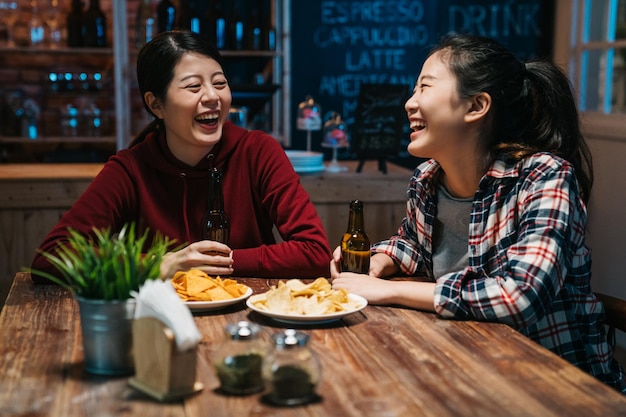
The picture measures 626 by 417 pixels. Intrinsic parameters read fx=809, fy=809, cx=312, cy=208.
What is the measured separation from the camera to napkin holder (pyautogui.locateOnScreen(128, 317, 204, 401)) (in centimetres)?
122

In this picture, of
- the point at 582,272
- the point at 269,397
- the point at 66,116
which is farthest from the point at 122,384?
the point at 66,116

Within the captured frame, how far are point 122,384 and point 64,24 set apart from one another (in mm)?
4594

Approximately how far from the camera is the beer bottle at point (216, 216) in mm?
1995

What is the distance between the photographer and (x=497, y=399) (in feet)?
4.07

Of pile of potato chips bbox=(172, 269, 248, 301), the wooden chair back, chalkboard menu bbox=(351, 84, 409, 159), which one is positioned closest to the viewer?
pile of potato chips bbox=(172, 269, 248, 301)

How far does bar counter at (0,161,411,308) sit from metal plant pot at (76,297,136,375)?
90.0 inches

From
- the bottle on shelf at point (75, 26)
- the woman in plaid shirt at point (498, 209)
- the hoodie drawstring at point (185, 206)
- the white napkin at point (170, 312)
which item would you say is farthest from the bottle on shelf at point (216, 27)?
the white napkin at point (170, 312)

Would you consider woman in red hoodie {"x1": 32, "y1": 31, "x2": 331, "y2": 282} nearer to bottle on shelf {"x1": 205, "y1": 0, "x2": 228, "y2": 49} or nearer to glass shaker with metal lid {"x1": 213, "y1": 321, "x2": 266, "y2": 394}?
glass shaker with metal lid {"x1": 213, "y1": 321, "x2": 266, "y2": 394}

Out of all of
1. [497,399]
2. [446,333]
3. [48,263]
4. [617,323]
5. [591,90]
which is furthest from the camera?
[591,90]

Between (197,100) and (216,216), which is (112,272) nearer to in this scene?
(216,216)

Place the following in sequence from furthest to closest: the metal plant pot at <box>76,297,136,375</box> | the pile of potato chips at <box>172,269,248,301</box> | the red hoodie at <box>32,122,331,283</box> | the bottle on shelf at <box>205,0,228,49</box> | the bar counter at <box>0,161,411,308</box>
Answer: the bottle on shelf at <box>205,0,228,49</box> → the bar counter at <box>0,161,411,308</box> → the red hoodie at <box>32,122,331,283</box> → the pile of potato chips at <box>172,269,248,301</box> → the metal plant pot at <box>76,297,136,375</box>

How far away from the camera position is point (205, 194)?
2367mm

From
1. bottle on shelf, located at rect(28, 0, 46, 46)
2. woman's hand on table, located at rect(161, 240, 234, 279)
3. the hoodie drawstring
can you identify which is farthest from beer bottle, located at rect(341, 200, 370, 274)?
bottle on shelf, located at rect(28, 0, 46, 46)

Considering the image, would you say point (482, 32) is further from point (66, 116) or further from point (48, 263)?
point (48, 263)
